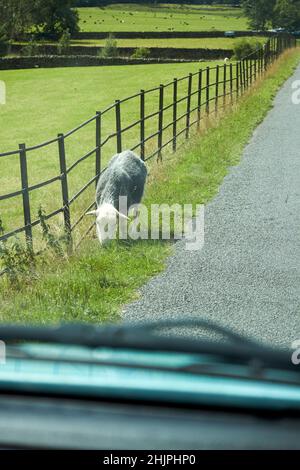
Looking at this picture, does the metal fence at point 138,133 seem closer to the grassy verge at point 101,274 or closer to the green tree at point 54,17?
the grassy verge at point 101,274

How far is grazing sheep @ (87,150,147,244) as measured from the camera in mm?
8109

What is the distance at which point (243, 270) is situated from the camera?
6.89m

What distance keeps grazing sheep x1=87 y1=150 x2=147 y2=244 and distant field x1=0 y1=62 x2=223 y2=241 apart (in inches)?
55.2

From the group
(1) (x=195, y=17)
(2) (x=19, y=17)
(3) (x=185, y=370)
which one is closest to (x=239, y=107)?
(3) (x=185, y=370)

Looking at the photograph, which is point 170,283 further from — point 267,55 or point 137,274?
point 267,55

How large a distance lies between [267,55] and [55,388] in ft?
124

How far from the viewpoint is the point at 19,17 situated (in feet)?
270

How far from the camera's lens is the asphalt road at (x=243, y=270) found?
18.6 feet

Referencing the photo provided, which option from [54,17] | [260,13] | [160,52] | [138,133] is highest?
[260,13]

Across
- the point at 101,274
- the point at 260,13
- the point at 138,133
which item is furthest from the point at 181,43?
the point at 101,274

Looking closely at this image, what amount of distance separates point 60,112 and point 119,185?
30.3 m

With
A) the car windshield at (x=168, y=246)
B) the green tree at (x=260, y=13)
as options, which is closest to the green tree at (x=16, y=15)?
the green tree at (x=260, y=13)

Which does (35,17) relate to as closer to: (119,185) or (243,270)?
(119,185)

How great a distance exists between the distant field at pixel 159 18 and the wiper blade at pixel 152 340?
300 ft
